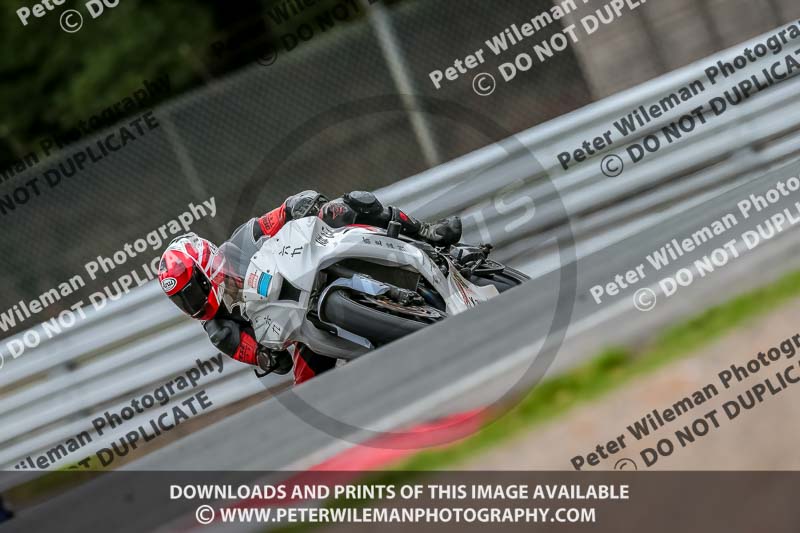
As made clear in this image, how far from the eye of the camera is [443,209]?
23.0ft

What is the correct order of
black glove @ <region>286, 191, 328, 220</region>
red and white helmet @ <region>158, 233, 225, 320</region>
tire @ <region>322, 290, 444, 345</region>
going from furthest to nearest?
1. black glove @ <region>286, 191, 328, 220</region>
2. red and white helmet @ <region>158, 233, 225, 320</region>
3. tire @ <region>322, 290, 444, 345</region>

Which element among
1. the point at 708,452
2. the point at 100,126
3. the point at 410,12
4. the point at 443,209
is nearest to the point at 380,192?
the point at 443,209

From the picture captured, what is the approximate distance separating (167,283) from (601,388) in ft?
8.34

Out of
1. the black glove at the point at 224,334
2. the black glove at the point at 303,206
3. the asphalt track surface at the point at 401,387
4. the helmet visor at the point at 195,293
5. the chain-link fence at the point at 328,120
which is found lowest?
the asphalt track surface at the point at 401,387

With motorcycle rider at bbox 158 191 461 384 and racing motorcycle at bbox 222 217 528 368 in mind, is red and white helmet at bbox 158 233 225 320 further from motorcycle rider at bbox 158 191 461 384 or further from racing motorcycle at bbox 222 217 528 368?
racing motorcycle at bbox 222 217 528 368

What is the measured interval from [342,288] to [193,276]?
73 centimetres

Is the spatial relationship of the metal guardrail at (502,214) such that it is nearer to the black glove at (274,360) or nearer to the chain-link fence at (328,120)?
the chain-link fence at (328,120)

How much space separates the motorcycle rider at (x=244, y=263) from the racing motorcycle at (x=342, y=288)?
0.10 meters

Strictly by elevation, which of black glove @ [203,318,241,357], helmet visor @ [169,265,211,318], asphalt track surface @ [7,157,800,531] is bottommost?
asphalt track surface @ [7,157,800,531]

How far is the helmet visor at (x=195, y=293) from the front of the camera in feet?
17.4

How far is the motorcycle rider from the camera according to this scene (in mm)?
5359

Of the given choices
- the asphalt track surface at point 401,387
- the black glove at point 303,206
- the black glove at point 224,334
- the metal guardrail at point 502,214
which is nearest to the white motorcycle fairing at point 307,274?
the black glove at point 224,334

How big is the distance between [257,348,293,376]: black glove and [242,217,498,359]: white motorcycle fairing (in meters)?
0.09

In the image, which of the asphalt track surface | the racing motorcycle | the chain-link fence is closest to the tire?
the racing motorcycle
